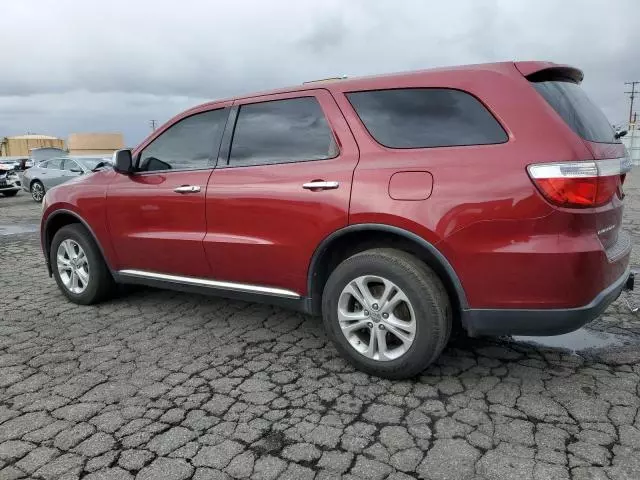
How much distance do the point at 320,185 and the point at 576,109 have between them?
146 cm

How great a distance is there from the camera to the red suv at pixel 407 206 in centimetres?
268

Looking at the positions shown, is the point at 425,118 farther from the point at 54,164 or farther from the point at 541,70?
the point at 54,164

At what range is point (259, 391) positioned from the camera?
3.09 meters

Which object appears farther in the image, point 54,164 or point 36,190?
point 36,190

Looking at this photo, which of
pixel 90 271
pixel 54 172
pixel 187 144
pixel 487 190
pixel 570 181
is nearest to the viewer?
pixel 570 181

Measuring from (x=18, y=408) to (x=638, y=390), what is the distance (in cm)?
340

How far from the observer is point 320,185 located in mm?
3232

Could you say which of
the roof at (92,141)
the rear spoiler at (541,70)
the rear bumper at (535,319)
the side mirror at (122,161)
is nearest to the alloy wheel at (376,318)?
the rear bumper at (535,319)

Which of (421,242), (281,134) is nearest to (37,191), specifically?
(281,134)

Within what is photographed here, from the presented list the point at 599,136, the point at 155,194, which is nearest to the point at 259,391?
the point at 155,194

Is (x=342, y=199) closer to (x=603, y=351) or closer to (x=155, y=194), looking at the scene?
(x=155, y=194)

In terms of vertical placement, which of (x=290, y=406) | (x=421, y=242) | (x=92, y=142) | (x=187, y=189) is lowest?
(x=290, y=406)

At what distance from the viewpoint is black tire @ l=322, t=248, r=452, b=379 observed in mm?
2928

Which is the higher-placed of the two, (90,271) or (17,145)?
(17,145)
